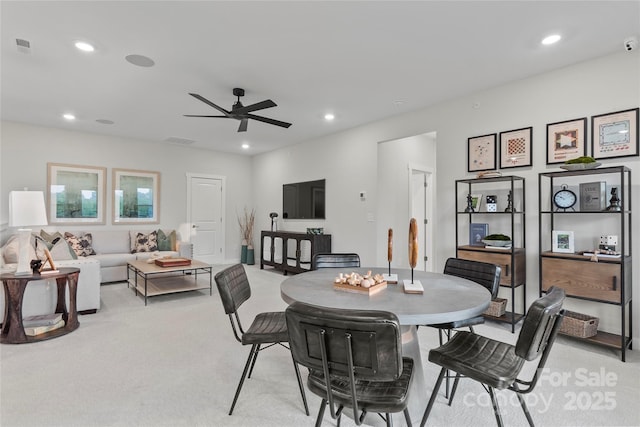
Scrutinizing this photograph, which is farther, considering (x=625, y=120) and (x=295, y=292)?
(x=625, y=120)

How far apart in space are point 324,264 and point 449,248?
6.54 ft

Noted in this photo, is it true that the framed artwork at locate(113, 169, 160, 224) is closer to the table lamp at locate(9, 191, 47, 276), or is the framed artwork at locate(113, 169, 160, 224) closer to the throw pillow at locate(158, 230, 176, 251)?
the throw pillow at locate(158, 230, 176, 251)

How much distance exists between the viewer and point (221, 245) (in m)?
7.50

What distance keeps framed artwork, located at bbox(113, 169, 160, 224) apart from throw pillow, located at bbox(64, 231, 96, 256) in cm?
67

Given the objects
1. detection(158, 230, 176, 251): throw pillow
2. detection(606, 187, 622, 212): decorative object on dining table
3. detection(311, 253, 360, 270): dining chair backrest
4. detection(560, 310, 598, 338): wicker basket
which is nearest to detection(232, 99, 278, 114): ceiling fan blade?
detection(311, 253, 360, 270): dining chair backrest

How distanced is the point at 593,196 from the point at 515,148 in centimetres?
87

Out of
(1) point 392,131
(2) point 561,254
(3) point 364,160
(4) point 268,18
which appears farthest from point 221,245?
(2) point 561,254

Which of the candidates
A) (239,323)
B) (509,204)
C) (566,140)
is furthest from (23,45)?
(566,140)

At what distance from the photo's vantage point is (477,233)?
3.72 meters

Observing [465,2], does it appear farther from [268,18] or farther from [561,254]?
[561,254]

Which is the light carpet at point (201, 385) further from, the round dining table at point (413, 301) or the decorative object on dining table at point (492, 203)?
the decorative object on dining table at point (492, 203)

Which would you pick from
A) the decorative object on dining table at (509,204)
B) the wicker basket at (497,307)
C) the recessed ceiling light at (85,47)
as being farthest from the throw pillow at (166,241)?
Result: the decorative object on dining table at (509,204)

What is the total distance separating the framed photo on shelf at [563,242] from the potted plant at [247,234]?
5774 millimetres

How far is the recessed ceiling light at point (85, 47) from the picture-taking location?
2.81 m
